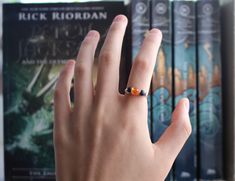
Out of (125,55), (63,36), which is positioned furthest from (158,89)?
(63,36)

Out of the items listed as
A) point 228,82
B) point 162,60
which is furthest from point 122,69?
point 228,82

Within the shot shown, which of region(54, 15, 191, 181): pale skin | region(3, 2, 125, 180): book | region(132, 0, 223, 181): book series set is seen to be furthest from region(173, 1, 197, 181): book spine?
region(54, 15, 191, 181): pale skin

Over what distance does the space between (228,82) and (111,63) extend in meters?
0.38

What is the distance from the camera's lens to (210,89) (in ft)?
2.31

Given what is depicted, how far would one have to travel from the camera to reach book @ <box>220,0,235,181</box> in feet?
2.34

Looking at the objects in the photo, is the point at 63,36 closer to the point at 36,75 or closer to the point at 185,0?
the point at 36,75

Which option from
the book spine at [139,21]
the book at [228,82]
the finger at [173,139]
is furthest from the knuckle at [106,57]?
the book at [228,82]

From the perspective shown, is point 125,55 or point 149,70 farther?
point 125,55

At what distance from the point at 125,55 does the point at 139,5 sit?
101 millimetres

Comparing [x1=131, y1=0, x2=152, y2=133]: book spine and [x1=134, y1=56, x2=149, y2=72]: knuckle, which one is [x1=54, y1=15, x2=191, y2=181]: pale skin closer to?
[x1=134, y1=56, x2=149, y2=72]: knuckle

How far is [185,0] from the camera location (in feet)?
2.30

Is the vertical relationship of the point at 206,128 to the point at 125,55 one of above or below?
below

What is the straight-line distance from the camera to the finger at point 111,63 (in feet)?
1.41

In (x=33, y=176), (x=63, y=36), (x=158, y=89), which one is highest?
(x=63, y=36)
